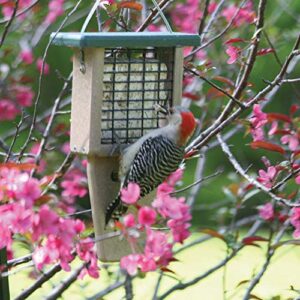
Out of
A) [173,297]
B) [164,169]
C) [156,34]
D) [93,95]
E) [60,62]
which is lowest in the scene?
[173,297]

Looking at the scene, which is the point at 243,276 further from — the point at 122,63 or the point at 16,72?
the point at 122,63

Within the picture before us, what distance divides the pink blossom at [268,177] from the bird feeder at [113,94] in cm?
44

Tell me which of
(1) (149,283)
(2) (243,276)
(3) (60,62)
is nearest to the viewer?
(1) (149,283)

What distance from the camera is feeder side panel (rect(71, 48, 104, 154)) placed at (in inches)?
112

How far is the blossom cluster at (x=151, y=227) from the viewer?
232 centimetres

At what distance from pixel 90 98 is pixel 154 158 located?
0.28 m

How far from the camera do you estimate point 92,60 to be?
2.85 meters

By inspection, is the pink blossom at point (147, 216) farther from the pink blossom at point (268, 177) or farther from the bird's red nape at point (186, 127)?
the pink blossom at point (268, 177)

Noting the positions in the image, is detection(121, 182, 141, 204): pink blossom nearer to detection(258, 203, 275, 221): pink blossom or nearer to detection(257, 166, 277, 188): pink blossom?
detection(257, 166, 277, 188): pink blossom

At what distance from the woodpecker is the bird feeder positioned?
70 mm

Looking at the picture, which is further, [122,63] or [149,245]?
[122,63]

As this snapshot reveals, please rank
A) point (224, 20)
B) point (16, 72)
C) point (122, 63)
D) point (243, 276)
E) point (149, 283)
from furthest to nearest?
point (243, 276)
point (149, 283)
point (16, 72)
point (224, 20)
point (122, 63)

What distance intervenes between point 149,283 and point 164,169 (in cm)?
433

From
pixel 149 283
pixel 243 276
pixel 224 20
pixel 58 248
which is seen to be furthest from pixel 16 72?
pixel 58 248
